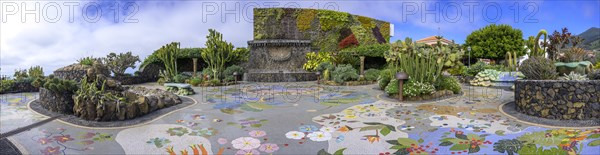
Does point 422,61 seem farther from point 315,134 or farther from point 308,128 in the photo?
point 315,134

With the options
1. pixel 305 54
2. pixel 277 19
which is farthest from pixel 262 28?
pixel 305 54

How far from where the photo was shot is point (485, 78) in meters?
13.2

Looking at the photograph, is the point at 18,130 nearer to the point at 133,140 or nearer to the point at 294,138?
the point at 133,140

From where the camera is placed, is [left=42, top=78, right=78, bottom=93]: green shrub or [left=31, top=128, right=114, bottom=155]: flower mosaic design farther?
[left=42, top=78, right=78, bottom=93]: green shrub

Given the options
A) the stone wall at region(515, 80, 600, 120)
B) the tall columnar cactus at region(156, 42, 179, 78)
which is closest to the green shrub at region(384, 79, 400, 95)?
the stone wall at region(515, 80, 600, 120)

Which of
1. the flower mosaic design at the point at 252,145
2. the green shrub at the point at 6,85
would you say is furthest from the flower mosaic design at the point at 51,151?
the green shrub at the point at 6,85

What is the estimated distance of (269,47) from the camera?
21.5m

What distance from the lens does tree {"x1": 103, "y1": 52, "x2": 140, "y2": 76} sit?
1784 centimetres

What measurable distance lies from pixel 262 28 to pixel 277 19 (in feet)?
3.61

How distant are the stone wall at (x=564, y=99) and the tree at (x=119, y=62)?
17642mm

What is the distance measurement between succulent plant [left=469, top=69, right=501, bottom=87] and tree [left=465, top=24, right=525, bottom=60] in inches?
558

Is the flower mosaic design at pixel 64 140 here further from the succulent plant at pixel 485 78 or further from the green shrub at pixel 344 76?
the succulent plant at pixel 485 78

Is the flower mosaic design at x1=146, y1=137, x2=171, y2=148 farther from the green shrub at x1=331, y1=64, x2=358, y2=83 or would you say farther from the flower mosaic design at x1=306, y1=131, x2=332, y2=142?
the green shrub at x1=331, y1=64, x2=358, y2=83

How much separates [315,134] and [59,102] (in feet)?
19.4
